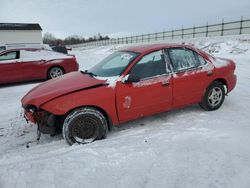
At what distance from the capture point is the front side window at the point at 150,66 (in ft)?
15.5

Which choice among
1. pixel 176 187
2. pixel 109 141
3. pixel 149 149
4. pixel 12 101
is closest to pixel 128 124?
pixel 109 141

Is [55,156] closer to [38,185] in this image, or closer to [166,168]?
[38,185]

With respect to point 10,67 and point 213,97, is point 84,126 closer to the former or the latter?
point 213,97

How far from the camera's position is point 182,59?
5.19 metres

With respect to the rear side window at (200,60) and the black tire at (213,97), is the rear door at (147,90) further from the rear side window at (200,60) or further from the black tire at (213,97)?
the black tire at (213,97)

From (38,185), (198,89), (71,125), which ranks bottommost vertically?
(38,185)

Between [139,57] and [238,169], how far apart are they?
7.91 ft

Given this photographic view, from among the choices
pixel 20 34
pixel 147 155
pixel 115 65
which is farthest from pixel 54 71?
pixel 20 34

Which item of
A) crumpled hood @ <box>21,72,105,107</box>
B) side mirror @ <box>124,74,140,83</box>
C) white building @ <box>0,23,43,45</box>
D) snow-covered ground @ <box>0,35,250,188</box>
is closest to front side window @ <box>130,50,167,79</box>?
side mirror @ <box>124,74,140,83</box>

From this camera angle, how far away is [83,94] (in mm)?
4242

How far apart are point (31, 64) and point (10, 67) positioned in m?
0.73

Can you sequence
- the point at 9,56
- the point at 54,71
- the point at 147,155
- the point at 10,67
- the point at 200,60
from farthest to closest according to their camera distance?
1. the point at 54,71
2. the point at 9,56
3. the point at 10,67
4. the point at 200,60
5. the point at 147,155

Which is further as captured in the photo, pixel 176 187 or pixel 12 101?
pixel 12 101

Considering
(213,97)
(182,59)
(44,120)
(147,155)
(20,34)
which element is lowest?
(147,155)
